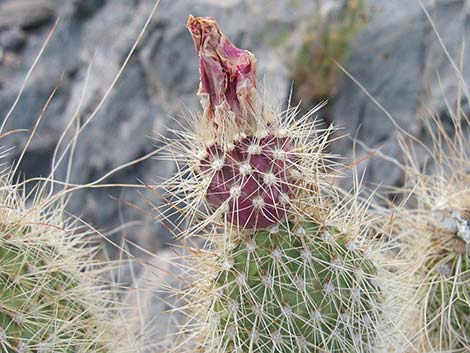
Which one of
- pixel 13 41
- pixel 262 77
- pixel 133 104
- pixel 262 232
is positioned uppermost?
pixel 262 232

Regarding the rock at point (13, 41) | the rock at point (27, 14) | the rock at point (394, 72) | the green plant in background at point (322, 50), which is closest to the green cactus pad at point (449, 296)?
the rock at point (394, 72)

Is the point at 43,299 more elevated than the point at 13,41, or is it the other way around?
the point at 43,299

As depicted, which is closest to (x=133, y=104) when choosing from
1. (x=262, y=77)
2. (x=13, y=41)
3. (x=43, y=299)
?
(x=262, y=77)

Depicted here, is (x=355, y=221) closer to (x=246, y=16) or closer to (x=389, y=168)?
(x=389, y=168)

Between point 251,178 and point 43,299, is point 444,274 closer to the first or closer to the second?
point 251,178

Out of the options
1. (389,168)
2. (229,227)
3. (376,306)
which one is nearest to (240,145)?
(229,227)

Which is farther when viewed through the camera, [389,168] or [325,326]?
[389,168]
